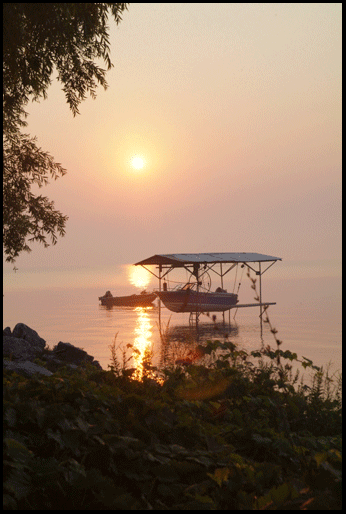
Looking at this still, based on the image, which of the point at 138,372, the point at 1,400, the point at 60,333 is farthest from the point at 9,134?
the point at 60,333

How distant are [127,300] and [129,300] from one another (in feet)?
0.70

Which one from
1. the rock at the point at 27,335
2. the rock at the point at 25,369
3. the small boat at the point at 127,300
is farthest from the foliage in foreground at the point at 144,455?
the small boat at the point at 127,300

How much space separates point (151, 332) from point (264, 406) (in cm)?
1878

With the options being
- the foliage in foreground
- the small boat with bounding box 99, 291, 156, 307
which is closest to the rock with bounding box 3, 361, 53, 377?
the foliage in foreground

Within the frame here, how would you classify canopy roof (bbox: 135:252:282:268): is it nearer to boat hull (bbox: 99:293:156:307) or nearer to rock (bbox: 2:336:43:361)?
boat hull (bbox: 99:293:156:307)

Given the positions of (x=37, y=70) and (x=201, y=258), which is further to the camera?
(x=201, y=258)

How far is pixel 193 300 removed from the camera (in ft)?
124

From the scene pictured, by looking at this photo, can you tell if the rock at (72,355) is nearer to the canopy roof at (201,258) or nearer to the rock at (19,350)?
the rock at (19,350)

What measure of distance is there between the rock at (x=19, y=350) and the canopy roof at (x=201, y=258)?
18.3 m

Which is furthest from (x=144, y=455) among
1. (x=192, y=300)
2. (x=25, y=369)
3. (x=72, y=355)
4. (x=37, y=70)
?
(x=192, y=300)

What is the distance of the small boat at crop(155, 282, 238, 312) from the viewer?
37625 millimetres

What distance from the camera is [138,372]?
24.2ft

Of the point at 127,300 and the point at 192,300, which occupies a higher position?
the point at 192,300

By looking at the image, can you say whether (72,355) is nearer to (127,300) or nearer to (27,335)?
(27,335)
